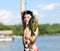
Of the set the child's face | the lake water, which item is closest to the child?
the child's face

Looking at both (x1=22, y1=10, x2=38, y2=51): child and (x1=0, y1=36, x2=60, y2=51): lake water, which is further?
(x1=0, y1=36, x2=60, y2=51): lake water

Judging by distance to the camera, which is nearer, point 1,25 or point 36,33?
point 36,33

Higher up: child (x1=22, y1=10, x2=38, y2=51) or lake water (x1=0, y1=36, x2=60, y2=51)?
child (x1=22, y1=10, x2=38, y2=51)

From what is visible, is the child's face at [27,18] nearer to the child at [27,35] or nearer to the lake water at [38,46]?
the child at [27,35]

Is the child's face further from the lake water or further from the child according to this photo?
the lake water

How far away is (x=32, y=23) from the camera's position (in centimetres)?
296

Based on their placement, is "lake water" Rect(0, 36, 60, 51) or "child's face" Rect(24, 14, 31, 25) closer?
"child's face" Rect(24, 14, 31, 25)

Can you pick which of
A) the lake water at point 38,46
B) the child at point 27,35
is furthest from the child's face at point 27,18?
the lake water at point 38,46

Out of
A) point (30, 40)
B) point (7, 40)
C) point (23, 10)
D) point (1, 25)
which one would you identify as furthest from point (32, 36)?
point (1, 25)

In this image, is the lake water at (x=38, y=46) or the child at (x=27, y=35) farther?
the lake water at (x=38, y=46)

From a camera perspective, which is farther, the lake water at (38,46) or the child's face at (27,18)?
the lake water at (38,46)

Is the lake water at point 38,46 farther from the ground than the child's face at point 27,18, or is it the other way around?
the child's face at point 27,18

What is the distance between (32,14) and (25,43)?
30 cm

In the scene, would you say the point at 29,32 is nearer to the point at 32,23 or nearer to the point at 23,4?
the point at 32,23
